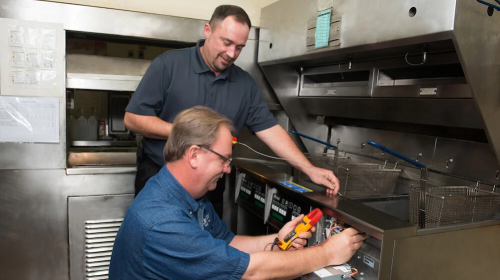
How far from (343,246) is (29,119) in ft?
6.17

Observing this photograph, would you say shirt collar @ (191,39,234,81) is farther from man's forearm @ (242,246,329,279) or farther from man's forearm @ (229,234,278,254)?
man's forearm @ (242,246,329,279)

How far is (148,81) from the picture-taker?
184 cm

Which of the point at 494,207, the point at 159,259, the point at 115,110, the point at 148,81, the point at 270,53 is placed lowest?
the point at 159,259

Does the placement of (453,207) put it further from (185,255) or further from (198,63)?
(198,63)

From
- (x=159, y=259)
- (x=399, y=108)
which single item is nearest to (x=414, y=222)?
(x=399, y=108)

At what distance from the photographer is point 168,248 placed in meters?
1.04

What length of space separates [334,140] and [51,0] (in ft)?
6.35

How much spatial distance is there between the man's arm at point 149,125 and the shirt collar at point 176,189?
0.50 meters

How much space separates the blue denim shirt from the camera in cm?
104

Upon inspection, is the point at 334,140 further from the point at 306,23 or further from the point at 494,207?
the point at 494,207

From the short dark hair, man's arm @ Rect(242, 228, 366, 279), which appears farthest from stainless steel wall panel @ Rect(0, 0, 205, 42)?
man's arm @ Rect(242, 228, 366, 279)

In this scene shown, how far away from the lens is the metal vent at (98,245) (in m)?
2.30

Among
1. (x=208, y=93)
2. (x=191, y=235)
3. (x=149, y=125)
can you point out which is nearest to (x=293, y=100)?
(x=208, y=93)

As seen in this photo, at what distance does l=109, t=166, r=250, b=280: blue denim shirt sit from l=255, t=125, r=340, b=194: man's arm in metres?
0.73
